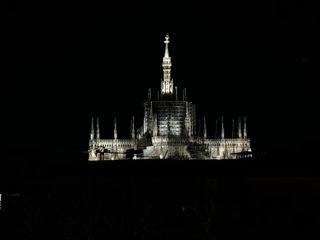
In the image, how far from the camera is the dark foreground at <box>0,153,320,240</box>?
32.1 meters

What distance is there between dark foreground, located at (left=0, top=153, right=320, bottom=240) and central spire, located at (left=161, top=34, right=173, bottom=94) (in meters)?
72.4

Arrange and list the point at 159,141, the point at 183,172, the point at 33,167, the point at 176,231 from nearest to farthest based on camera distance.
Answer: the point at 176,231, the point at 183,172, the point at 33,167, the point at 159,141

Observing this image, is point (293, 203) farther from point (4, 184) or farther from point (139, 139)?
point (139, 139)

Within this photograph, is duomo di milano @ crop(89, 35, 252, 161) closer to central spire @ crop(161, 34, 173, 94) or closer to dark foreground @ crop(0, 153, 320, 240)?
central spire @ crop(161, 34, 173, 94)

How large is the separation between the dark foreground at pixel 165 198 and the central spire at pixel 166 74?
72401mm

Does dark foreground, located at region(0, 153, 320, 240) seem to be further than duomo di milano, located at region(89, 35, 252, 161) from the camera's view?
No

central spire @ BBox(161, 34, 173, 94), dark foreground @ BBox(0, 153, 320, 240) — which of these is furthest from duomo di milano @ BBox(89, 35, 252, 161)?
dark foreground @ BBox(0, 153, 320, 240)

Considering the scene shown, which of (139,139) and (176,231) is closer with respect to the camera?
(176,231)

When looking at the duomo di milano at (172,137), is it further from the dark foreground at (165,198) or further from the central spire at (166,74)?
the dark foreground at (165,198)

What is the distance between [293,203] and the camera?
111 feet

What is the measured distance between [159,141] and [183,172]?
6960 cm

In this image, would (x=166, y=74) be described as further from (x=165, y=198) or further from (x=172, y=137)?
(x=165, y=198)

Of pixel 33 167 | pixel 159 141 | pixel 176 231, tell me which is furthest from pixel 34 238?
pixel 159 141

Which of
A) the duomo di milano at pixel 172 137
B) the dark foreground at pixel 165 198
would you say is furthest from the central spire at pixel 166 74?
the dark foreground at pixel 165 198
